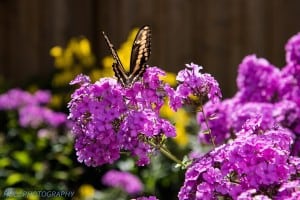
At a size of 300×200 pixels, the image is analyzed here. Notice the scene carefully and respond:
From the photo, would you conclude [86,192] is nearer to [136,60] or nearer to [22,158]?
[22,158]

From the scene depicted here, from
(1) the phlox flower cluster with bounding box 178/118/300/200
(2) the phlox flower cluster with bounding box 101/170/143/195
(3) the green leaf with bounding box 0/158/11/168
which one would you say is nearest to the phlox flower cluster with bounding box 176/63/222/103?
(1) the phlox flower cluster with bounding box 178/118/300/200

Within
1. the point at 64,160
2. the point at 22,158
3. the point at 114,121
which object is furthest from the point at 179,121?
the point at 114,121

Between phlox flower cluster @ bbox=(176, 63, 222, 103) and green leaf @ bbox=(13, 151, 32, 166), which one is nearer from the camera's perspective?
phlox flower cluster @ bbox=(176, 63, 222, 103)

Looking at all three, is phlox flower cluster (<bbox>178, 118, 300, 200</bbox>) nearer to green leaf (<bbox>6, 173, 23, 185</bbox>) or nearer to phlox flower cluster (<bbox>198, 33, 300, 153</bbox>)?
phlox flower cluster (<bbox>198, 33, 300, 153</bbox>)

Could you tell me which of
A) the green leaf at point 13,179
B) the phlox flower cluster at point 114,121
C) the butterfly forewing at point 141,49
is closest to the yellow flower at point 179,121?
the green leaf at point 13,179

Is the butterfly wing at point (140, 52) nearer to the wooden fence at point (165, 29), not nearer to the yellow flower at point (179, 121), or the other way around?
the yellow flower at point (179, 121)

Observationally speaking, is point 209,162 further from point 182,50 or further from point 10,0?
point 10,0

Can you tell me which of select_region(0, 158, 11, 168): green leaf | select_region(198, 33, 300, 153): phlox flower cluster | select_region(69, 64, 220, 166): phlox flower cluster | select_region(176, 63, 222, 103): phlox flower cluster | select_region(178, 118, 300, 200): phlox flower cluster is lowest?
select_region(178, 118, 300, 200): phlox flower cluster
